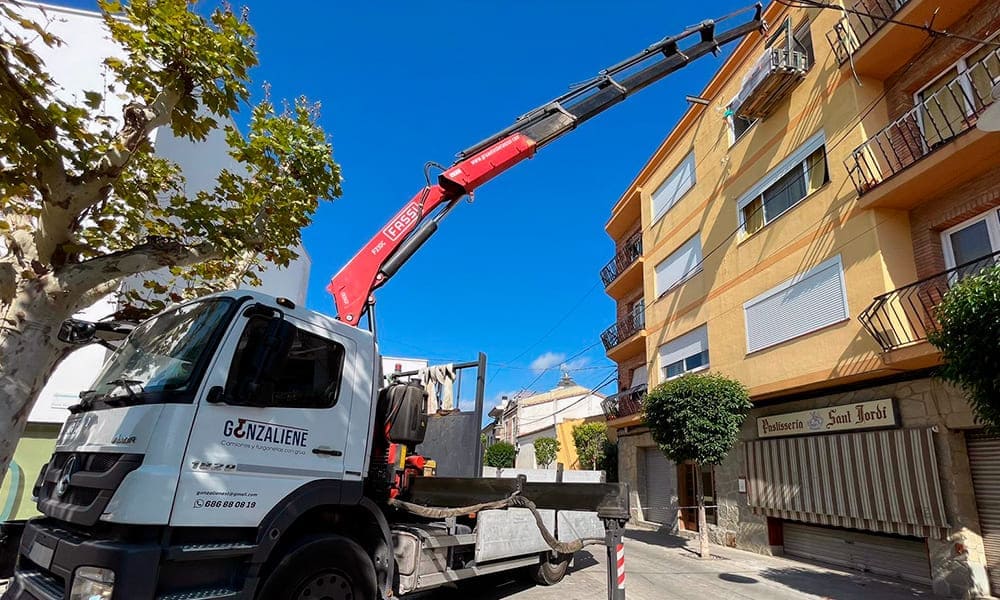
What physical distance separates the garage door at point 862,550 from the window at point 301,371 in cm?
1016

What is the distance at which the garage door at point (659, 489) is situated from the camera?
1574cm

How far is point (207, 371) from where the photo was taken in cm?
356

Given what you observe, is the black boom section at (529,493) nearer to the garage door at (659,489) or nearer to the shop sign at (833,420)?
the shop sign at (833,420)

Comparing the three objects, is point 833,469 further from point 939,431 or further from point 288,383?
point 288,383

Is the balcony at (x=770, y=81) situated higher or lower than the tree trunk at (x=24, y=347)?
higher

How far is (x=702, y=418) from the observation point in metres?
11.7

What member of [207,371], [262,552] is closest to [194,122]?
[207,371]

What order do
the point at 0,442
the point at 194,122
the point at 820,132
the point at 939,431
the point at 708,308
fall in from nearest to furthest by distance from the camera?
the point at 0,442
the point at 194,122
the point at 939,431
the point at 820,132
the point at 708,308

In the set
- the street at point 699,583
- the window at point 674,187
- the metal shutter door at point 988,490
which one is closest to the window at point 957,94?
the metal shutter door at point 988,490

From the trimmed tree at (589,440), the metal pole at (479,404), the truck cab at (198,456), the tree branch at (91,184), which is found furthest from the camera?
the trimmed tree at (589,440)

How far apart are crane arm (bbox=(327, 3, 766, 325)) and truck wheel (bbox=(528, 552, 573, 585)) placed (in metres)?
4.15

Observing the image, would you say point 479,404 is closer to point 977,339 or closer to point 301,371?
point 301,371

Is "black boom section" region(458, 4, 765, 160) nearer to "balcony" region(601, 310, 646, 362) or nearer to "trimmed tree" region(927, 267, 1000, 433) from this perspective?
"trimmed tree" region(927, 267, 1000, 433)

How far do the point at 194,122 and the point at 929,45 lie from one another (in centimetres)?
1204
